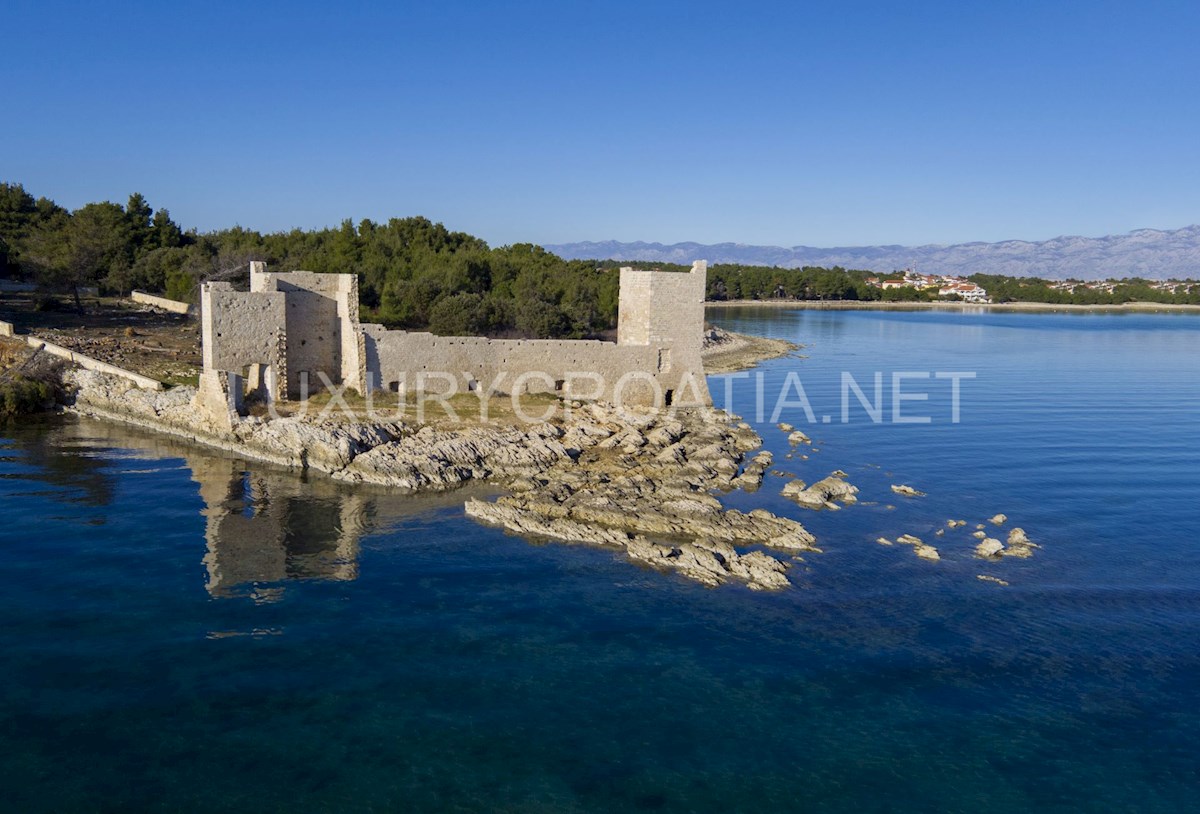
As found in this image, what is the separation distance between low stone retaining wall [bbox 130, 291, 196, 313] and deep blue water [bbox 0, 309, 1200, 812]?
787 inches

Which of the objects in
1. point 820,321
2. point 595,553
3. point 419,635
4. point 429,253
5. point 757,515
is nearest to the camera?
point 419,635

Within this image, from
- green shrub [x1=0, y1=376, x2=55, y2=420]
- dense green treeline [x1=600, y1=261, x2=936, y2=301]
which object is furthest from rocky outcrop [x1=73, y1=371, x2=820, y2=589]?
dense green treeline [x1=600, y1=261, x2=936, y2=301]

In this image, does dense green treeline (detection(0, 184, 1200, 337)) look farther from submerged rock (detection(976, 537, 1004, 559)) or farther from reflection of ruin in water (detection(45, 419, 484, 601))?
submerged rock (detection(976, 537, 1004, 559))

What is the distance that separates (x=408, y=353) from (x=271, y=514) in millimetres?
7431

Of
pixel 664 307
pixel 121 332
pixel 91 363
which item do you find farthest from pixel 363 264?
pixel 664 307

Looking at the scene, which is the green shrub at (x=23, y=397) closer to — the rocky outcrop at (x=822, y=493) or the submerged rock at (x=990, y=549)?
the rocky outcrop at (x=822, y=493)

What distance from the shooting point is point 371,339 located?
76.4ft

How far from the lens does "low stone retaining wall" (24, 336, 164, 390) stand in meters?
24.7

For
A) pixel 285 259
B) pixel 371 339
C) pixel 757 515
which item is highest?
pixel 285 259

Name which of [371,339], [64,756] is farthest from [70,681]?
[371,339]

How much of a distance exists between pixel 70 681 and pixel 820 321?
7746 centimetres

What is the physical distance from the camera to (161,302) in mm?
40688

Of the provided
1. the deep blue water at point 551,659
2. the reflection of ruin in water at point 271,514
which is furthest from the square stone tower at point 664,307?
the reflection of ruin in water at point 271,514

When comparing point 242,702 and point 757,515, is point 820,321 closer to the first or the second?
point 757,515
